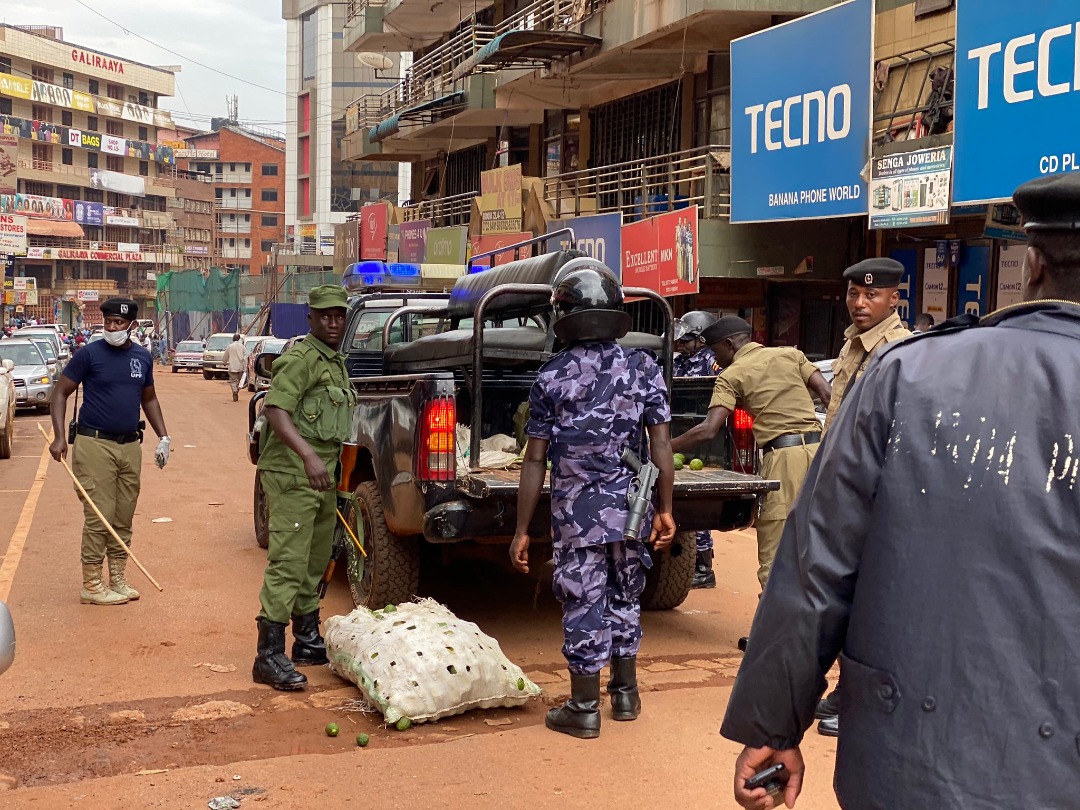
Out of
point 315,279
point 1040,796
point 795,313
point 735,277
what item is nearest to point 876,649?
point 1040,796

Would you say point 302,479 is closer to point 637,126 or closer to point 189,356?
point 637,126

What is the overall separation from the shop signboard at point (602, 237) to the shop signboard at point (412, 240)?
35.3 feet

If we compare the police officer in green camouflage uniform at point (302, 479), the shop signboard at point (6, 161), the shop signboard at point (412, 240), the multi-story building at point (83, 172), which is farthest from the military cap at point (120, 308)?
the multi-story building at point (83, 172)

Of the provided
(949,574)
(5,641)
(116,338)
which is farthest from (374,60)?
(949,574)

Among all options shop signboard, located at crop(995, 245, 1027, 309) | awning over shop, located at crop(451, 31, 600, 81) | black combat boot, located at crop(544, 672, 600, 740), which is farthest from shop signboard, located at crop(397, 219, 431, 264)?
black combat boot, located at crop(544, 672, 600, 740)

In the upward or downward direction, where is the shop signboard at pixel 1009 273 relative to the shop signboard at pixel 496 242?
Result: downward

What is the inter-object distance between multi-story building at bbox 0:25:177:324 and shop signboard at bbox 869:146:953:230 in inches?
2765

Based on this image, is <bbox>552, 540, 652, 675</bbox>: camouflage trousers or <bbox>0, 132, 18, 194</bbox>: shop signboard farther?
<bbox>0, 132, 18, 194</bbox>: shop signboard

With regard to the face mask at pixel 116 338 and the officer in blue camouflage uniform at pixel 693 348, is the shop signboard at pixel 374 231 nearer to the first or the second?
the officer in blue camouflage uniform at pixel 693 348

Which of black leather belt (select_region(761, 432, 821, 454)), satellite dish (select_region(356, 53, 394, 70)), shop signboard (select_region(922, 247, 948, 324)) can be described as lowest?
black leather belt (select_region(761, 432, 821, 454))

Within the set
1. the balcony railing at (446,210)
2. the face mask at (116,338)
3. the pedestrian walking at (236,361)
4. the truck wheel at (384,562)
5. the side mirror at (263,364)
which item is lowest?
the truck wheel at (384,562)

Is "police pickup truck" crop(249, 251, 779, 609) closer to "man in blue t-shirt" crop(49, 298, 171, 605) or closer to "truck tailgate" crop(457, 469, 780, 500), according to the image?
"truck tailgate" crop(457, 469, 780, 500)

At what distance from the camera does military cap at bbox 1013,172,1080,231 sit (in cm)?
203

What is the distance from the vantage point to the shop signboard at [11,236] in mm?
61125
